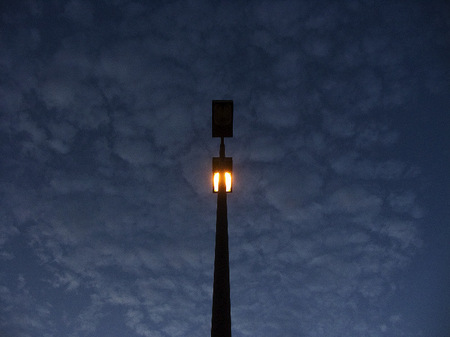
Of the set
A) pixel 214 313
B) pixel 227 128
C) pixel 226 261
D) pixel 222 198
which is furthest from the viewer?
pixel 227 128

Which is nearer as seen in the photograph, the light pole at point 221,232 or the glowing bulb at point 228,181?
the light pole at point 221,232

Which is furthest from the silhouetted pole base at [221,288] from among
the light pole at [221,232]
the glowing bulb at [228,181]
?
the glowing bulb at [228,181]

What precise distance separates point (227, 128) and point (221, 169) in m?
0.70

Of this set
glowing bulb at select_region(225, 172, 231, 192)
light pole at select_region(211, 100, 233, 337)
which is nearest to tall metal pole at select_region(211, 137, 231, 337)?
light pole at select_region(211, 100, 233, 337)

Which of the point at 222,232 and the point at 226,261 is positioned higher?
the point at 222,232

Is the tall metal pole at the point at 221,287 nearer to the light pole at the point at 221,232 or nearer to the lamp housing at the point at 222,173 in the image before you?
the light pole at the point at 221,232

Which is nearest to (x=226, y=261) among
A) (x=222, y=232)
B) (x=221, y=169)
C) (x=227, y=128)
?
(x=222, y=232)

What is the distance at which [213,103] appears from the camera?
5.54m

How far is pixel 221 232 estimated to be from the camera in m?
4.80

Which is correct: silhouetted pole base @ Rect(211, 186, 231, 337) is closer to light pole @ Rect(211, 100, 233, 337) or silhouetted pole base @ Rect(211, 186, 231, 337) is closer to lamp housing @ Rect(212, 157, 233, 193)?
light pole @ Rect(211, 100, 233, 337)

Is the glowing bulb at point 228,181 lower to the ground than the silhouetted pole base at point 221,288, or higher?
higher

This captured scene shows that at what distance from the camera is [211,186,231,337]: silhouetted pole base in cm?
407

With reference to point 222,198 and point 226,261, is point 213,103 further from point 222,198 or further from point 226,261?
point 226,261

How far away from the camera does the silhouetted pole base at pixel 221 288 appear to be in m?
4.07
